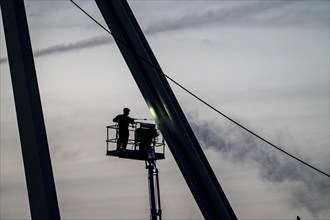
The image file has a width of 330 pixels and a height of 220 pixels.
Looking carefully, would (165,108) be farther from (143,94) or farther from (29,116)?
(29,116)

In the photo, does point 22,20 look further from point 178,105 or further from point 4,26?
point 178,105

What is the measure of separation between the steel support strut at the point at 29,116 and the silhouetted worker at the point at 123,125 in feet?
27.9

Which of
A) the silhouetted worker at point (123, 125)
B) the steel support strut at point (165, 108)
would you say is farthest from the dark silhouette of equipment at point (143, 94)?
the silhouetted worker at point (123, 125)

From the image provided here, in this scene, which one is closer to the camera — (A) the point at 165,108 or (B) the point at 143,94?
(A) the point at 165,108

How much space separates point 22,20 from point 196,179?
465 cm

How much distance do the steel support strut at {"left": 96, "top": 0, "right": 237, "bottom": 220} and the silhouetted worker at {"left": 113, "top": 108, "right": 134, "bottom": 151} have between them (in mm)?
5114

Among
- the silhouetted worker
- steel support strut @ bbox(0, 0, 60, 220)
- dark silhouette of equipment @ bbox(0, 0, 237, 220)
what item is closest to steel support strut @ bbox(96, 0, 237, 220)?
dark silhouette of equipment @ bbox(0, 0, 237, 220)

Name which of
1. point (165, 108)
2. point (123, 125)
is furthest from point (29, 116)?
point (123, 125)

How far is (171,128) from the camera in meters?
11.1

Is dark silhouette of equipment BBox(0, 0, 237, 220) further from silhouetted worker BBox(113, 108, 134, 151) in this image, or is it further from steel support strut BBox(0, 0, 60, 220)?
silhouetted worker BBox(113, 108, 134, 151)

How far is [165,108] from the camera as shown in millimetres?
11188

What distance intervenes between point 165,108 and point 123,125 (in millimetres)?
5571

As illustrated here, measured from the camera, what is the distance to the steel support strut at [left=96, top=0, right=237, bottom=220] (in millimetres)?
10633

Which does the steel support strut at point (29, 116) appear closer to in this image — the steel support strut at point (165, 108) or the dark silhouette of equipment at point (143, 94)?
the dark silhouette of equipment at point (143, 94)
